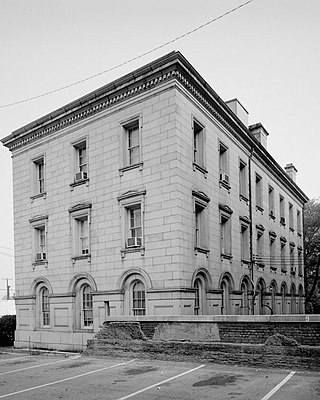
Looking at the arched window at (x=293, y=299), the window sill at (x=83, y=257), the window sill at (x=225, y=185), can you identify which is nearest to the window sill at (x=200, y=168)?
the window sill at (x=225, y=185)

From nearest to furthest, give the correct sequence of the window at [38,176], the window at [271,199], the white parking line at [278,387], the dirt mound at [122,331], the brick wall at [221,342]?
the white parking line at [278,387]
the brick wall at [221,342]
the dirt mound at [122,331]
the window at [38,176]
the window at [271,199]

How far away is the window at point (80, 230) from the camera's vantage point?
74.8ft

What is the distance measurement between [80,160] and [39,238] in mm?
5212

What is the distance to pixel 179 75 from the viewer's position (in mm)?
19938

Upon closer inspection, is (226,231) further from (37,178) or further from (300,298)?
(300,298)

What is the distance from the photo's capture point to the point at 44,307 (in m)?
25.0

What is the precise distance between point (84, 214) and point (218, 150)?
7552mm

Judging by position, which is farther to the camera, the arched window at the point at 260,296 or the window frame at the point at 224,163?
the arched window at the point at 260,296

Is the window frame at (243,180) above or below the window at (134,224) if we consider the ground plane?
above

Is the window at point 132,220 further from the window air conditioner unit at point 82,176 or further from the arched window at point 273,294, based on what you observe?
the arched window at point 273,294

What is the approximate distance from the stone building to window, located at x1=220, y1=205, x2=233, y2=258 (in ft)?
0.19

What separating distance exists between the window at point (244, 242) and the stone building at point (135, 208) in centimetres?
8

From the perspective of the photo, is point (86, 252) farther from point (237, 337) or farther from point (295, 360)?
point (295, 360)

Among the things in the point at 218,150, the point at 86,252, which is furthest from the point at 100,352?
the point at 218,150
